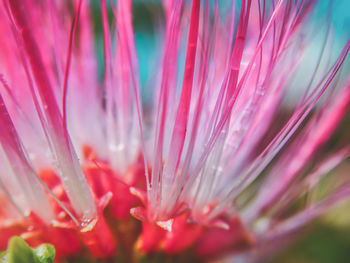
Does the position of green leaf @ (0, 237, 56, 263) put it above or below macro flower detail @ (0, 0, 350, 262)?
below

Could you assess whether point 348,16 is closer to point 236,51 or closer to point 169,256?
point 236,51

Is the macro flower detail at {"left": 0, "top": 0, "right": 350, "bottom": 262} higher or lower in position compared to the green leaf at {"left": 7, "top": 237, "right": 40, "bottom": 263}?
higher

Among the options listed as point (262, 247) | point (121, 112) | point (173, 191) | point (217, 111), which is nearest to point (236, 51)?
point (217, 111)

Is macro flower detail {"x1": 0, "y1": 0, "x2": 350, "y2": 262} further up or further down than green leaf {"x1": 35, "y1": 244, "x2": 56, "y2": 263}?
further up

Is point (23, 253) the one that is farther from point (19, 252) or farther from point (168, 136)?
point (168, 136)

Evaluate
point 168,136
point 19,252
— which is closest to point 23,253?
point 19,252

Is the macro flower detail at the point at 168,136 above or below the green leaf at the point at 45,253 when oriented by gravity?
above
